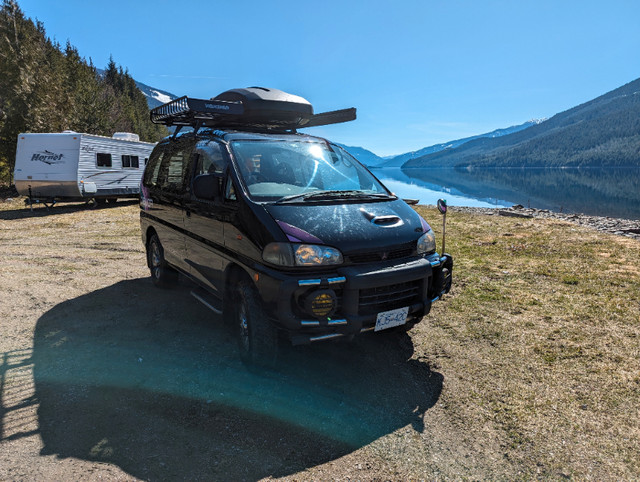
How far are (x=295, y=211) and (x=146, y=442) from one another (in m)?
2.25

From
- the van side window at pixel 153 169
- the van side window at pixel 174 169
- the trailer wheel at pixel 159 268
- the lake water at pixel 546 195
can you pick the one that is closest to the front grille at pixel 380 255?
the van side window at pixel 174 169

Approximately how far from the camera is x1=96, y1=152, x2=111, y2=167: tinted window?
18547mm

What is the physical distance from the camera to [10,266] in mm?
8320

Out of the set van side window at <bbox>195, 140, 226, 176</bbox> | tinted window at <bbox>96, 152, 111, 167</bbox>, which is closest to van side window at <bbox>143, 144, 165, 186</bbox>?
van side window at <bbox>195, 140, 226, 176</bbox>

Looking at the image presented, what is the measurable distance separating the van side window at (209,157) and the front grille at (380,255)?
1877 mm

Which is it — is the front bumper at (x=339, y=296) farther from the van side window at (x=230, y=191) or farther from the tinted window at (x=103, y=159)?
the tinted window at (x=103, y=159)

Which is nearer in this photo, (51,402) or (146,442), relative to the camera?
(146,442)

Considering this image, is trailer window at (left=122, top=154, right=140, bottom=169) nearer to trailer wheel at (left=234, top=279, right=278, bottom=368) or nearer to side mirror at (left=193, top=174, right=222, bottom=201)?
side mirror at (left=193, top=174, right=222, bottom=201)

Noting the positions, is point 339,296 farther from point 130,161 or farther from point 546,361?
point 130,161

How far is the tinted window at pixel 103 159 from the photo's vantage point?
18547mm

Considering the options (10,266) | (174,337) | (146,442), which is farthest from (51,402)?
(10,266)

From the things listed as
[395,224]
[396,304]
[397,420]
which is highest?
[395,224]

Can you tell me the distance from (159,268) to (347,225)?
13.7 ft

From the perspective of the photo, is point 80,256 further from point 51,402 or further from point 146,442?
point 146,442
